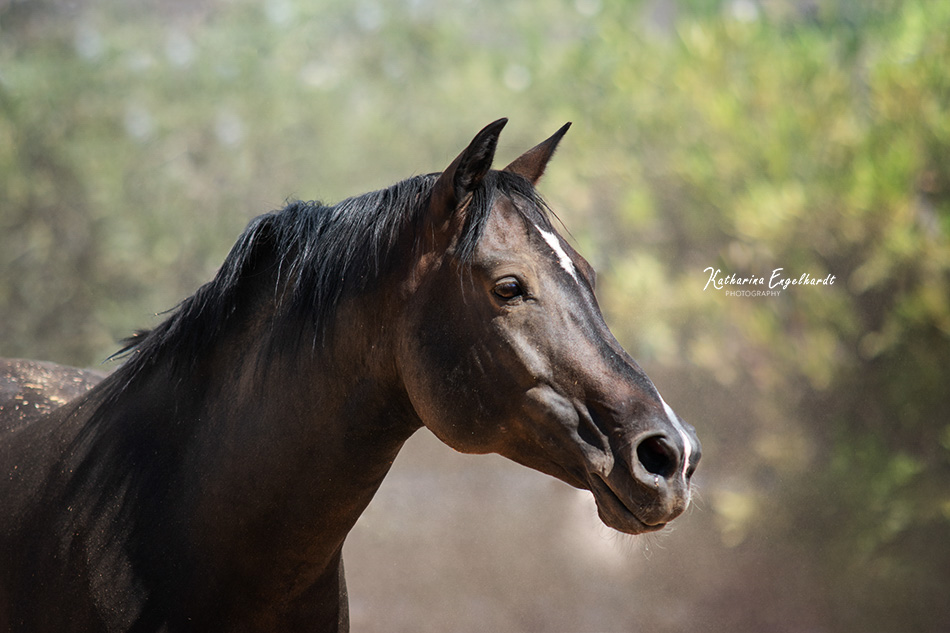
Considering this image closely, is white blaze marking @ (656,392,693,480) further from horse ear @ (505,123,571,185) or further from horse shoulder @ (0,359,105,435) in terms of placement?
horse shoulder @ (0,359,105,435)

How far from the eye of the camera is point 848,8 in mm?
8188

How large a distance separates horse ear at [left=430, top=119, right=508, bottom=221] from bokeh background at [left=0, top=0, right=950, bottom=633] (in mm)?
842

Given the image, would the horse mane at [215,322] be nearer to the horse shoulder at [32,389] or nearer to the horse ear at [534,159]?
the horse ear at [534,159]

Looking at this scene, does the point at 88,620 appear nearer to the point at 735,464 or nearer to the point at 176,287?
the point at 735,464

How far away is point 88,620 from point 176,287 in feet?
30.9

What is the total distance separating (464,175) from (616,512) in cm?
71

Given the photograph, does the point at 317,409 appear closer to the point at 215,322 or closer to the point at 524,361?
the point at 215,322

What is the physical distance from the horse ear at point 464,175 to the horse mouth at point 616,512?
60 cm

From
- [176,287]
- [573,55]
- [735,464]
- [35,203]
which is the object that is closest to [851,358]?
[735,464]

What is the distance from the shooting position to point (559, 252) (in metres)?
1.61

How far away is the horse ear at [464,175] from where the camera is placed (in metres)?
1.58

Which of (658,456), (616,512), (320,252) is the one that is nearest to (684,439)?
(658,456)

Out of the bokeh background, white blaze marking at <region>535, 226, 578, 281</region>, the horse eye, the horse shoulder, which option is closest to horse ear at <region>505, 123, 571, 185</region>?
white blaze marking at <region>535, 226, 578, 281</region>

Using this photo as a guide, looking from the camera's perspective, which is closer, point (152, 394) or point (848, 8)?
point (152, 394)
